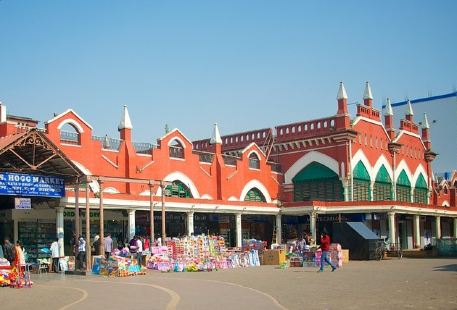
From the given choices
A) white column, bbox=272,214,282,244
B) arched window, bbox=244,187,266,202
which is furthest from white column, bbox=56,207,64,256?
white column, bbox=272,214,282,244

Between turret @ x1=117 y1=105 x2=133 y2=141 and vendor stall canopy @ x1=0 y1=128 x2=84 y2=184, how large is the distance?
30.5 feet

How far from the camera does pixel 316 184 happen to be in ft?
151

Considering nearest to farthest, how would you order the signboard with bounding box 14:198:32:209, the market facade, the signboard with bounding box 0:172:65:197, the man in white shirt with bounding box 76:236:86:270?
the signboard with bounding box 0:172:65:197 < the signboard with bounding box 14:198:32:209 < the man in white shirt with bounding box 76:236:86:270 < the market facade

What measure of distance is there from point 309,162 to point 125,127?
16060mm

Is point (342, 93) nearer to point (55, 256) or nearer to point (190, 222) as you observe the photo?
point (190, 222)

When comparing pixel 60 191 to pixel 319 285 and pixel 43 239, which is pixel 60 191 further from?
pixel 319 285

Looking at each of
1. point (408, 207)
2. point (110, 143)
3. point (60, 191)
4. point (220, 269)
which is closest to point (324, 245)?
point (220, 269)

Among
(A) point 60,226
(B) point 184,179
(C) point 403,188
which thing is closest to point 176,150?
(B) point 184,179

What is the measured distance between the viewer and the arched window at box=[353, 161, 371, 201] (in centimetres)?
4516

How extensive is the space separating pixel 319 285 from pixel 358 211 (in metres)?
25.5

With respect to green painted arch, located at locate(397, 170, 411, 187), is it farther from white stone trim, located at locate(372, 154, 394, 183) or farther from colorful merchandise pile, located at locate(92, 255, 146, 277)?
colorful merchandise pile, located at locate(92, 255, 146, 277)

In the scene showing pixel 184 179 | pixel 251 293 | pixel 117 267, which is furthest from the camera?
pixel 184 179

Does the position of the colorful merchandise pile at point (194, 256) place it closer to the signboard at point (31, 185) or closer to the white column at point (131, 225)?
the white column at point (131, 225)

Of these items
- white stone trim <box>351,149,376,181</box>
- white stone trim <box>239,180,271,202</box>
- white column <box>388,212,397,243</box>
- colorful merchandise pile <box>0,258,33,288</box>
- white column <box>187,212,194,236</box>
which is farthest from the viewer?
white stone trim <box>351,149,376,181</box>
